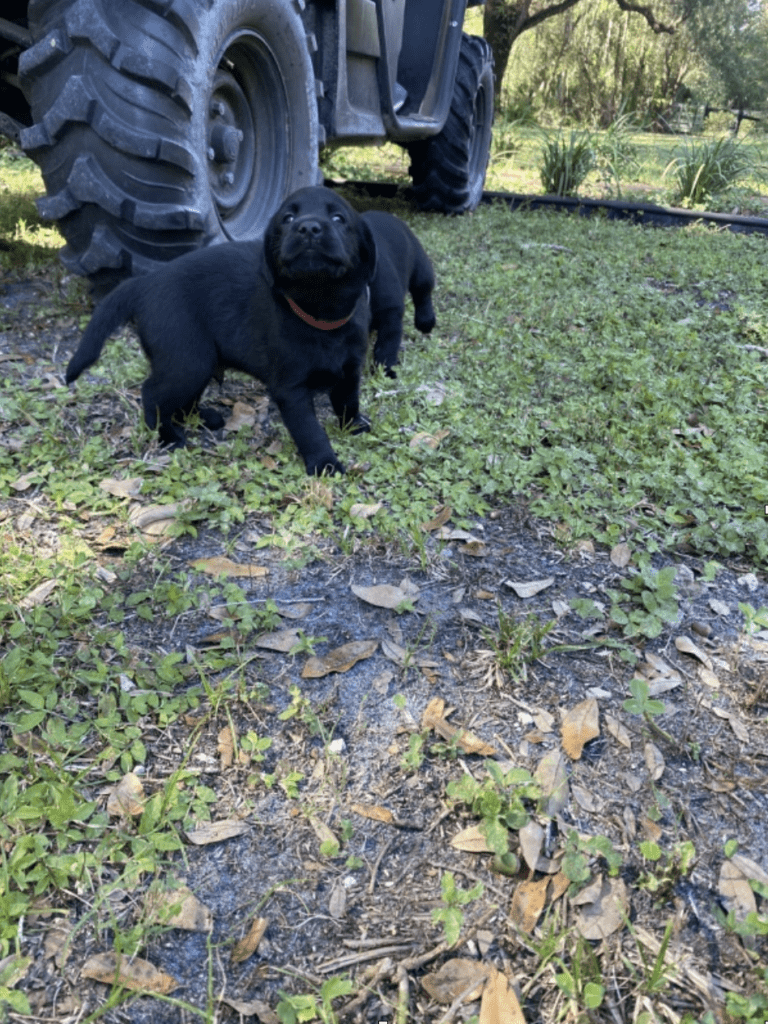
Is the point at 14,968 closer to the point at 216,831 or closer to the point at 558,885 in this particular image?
the point at 216,831

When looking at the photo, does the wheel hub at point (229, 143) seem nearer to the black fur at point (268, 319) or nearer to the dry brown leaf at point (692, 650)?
the black fur at point (268, 319)

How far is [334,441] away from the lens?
2.88 meters

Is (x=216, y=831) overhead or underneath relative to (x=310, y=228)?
underneath

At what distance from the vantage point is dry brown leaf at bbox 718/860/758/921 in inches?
52.9

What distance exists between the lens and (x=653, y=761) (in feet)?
5.35

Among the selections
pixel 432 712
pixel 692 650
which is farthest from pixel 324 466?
pixel 692 650

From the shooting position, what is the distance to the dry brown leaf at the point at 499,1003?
3.91 ft

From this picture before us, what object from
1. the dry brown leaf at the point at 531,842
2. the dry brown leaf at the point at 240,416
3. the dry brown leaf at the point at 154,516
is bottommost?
the dry brown leaf at the point at 240,416

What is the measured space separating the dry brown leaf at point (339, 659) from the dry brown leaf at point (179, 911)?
0.56 metres

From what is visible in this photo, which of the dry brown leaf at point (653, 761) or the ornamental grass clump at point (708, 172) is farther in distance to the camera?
the ornamental grass clump at point (708, 172)

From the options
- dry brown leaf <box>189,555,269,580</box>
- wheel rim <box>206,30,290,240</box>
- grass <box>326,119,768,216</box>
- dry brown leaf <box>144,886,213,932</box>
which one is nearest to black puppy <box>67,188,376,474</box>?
dry brown leaf <box>189,555,269,580</box>

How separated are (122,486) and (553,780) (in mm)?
1564

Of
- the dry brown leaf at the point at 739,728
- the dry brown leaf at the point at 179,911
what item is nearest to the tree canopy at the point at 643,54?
the dry brown leaf at the point at 739,728

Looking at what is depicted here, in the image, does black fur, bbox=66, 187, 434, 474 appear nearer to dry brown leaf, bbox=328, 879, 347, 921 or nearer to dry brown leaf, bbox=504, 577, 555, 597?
dry brown leaf, bbox=504, 577, 555, 597
